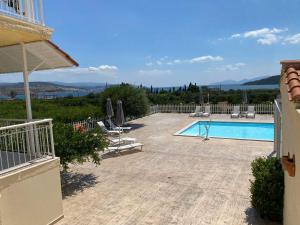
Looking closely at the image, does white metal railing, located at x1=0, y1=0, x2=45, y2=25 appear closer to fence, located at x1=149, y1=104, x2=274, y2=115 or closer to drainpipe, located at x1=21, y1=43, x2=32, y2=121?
drainpipe, located at x1=21, y1=43, x2=32, y2=121

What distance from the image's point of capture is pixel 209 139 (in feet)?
48.6

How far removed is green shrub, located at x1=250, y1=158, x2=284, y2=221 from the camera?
18.7 feet

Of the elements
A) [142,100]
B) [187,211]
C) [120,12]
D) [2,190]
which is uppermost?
[120,12]

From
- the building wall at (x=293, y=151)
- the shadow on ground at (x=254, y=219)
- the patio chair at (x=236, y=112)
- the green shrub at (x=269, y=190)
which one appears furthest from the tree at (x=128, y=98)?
the building wall at (x=293, y=151)

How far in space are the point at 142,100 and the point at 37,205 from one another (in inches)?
535

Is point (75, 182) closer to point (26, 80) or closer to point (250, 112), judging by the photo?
point (26, 80)

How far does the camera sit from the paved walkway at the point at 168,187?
648cm

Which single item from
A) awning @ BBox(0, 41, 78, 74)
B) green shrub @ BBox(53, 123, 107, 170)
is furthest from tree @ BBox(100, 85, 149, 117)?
awning @ BBox(0, 41, 78, 74)

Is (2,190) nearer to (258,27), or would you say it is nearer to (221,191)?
(221,191)

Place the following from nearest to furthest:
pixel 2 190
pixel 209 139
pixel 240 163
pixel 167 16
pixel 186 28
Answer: pixel 2 190 → pixel 240 163 → pixel 209 139 → pixel 167 16 → pixel 186 28

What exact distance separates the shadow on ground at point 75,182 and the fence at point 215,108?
613 inches

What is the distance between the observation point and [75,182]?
8.91 m

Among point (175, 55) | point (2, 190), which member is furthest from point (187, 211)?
point (175, 55)

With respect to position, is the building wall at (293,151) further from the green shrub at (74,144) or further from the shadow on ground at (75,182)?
the shadow on ground at (75,182)
